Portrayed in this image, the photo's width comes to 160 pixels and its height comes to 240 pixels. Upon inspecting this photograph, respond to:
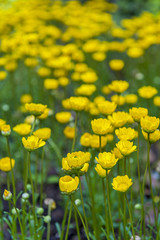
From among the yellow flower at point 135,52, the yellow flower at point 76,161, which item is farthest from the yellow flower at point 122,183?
the yellow flower at point 135,52

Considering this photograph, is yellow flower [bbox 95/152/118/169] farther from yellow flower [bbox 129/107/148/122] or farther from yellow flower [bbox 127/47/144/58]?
yellow flower [bbox 127/47/144/58]

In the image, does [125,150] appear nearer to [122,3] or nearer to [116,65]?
[116,65]

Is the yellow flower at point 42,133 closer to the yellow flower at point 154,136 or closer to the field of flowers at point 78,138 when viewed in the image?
the field of flowers at point 78,138

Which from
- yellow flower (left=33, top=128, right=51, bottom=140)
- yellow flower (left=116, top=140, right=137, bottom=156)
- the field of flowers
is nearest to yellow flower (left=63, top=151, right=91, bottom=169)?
the field of flowers

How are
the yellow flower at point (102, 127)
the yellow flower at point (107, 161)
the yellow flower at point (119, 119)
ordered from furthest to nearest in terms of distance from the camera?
the yellow flower at point (119, 119) → the yellow flower at point (102, 127) → the yellow flower at point (107, 161)

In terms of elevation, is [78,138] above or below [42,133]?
below

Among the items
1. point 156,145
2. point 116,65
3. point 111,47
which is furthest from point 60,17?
point 156,145

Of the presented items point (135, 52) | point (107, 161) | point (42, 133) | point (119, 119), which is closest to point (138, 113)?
point (119, 119)

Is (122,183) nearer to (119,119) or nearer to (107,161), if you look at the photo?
(107,161)

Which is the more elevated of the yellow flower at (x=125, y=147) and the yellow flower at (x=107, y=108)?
the yellow flower at (x=125, y=147)
